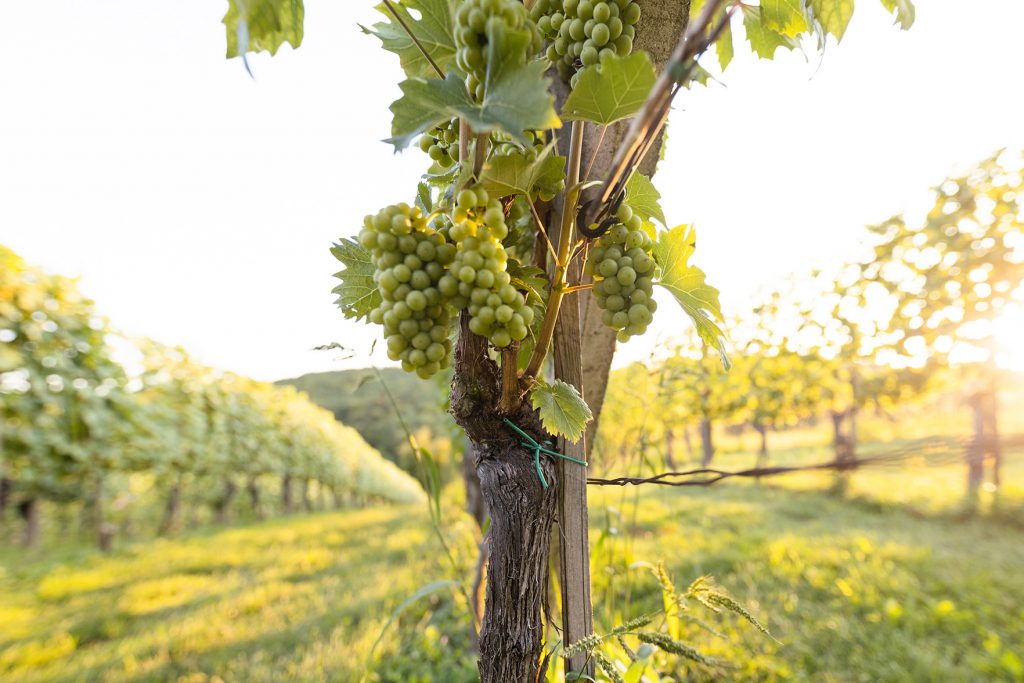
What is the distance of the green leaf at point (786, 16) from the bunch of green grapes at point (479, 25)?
0.81 metres

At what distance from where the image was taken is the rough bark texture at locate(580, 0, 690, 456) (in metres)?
1.10

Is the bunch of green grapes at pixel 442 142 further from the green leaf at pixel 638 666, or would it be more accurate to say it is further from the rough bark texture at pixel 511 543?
the green leaf at pixel 638 666

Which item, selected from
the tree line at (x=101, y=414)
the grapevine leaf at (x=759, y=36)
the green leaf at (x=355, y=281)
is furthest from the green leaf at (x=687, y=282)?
the tree line at (x=101, y=414)

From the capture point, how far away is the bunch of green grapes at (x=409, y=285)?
2.33ft

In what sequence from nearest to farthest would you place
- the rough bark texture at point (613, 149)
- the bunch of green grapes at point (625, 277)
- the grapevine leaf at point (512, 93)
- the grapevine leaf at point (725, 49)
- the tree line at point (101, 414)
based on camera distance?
the grapevine leaf at point (512, 93)
the bunch of green grapes at point (625, 277)
the rough bark texture at point (613, 149)
the grapevine leaf at point (725, 49)
the tree line at point (101, 414)

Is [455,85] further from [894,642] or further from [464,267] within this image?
[894,642]

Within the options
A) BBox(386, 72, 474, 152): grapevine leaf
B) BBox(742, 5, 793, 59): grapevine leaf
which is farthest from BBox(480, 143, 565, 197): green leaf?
BBox(742, 5, 793, 59): grapevine leaf

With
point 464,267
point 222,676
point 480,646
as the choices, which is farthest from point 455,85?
point 222,676

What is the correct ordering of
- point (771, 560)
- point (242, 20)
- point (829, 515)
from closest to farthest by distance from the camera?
point (242, 20), point (771, 560), point (829, 515)

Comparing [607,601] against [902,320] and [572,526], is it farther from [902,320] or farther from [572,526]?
[902,320]

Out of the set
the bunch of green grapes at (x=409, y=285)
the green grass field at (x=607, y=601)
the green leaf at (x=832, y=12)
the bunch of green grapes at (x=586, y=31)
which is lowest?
the green grass field at (x=607, y=601)

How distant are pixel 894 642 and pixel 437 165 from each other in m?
4.11

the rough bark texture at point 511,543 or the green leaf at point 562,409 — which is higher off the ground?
the green leaf at point 562,409

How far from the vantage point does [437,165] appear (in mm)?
1021
